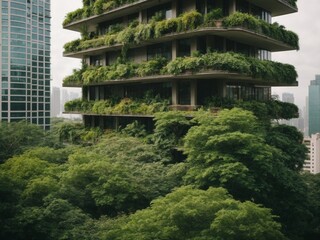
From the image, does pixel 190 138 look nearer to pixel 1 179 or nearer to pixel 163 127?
pixel 163 127

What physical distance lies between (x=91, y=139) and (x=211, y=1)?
19551mm

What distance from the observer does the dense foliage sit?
1586 centimetres

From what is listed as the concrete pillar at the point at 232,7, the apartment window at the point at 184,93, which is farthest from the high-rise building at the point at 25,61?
the concrete pillar at the point at 232,7

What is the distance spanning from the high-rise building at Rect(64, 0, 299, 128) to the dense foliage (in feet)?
12.3

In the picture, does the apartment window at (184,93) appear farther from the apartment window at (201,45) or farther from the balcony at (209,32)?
the balcony at (209,32)

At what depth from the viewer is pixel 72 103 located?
147ft

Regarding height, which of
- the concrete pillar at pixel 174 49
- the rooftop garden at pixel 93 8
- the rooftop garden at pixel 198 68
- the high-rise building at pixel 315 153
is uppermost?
the rooftop garden at pixel 93 8

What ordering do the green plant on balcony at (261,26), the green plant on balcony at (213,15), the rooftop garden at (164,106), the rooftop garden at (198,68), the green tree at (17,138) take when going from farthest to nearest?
1. the green tree at (17,138)
2. the rooftop garden at (164,106)
3. the green plant on balcony at (213,15)
4. the green plant on balcony at (261,26)
5. the rooftop garden at (198,68)

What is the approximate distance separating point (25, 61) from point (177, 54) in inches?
3212

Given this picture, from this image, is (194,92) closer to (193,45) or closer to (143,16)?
(193,45)

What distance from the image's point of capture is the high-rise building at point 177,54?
96.0 ft

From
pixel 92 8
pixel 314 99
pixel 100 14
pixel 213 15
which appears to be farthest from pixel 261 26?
pixel 314 99

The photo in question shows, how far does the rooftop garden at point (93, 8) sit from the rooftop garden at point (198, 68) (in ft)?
19.7

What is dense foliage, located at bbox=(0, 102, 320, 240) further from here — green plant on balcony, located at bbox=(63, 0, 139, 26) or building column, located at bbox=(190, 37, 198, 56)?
green plant on balcony, located at bbox=(63, 0, 139, 26)
